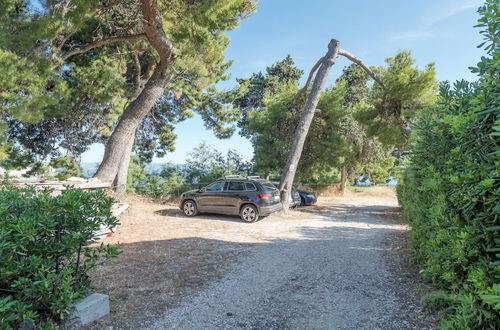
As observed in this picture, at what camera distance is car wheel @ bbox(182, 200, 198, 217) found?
1074cm

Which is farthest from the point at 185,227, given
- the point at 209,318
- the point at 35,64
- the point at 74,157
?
the point at 74,157

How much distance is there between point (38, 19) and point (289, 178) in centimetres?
1001

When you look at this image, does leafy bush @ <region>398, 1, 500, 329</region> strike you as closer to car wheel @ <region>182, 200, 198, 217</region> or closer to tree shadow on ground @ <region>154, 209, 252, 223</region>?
tree shadow on ground @ <region>154, 209, 252, 223</region>

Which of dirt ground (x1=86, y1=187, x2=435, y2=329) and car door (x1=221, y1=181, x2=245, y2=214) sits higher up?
car door (x1=221, y1=181, x2=245, y2=214)

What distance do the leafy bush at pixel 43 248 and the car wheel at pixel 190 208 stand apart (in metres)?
7.41

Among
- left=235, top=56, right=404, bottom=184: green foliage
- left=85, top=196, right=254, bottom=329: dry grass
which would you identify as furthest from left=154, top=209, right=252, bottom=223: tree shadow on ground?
left=235, top=56, right=404, bottom=184: green foliage

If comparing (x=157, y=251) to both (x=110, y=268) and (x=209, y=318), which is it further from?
(x=209, y=318)

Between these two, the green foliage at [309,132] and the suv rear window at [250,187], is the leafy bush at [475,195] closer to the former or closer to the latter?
the suv rear window at [250,187]

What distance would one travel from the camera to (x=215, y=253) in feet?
19.8

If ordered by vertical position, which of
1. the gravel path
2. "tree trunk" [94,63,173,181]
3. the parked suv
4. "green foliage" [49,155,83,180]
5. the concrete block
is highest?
"tree trunk" [94,63,173,181]

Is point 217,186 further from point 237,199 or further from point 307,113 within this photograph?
point 307,113

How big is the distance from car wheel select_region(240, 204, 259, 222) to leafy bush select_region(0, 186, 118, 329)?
6868 millimetres

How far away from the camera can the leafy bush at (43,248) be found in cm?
245

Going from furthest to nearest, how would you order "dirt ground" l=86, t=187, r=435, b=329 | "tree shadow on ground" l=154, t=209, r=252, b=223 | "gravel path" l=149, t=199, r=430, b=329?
"tree shadow on ground" l=154, t=209, r=252, b=223
"dirt ground" l=86, t=187, r=435, b=329
"gravel path" l=149, t=199, r=430, b=329
